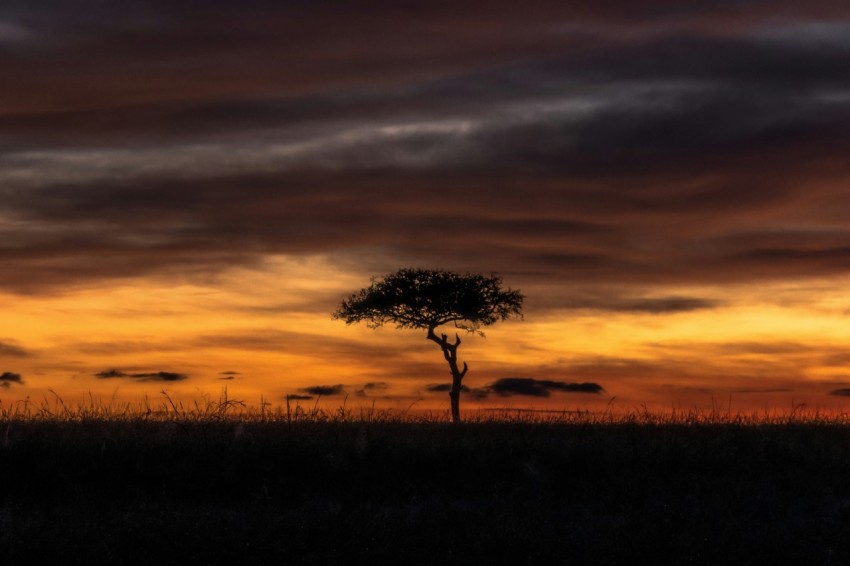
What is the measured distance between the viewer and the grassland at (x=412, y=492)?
→ 1945 centimetres

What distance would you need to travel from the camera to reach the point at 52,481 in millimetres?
24078

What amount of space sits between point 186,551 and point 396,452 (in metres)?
6.95

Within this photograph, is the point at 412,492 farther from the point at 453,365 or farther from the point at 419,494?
the point at 453,365

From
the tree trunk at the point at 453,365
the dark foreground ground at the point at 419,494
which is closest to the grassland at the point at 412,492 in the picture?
the dark foreground ground at the point at 419,494

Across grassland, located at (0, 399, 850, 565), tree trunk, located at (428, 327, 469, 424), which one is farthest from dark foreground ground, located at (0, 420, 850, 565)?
A: tree trunk, located at (428, 327, 469, 424)

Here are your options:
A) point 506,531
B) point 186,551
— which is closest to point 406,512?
point 506,531

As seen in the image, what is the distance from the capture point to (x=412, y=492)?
2406 centimetres

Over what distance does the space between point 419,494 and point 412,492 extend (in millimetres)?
254

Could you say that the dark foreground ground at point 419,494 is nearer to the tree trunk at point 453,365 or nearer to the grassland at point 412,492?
the grassland at point 412,492

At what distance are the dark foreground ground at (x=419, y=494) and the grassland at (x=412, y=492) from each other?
4 centimetres

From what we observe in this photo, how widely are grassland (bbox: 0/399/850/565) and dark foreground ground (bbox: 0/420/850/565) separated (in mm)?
43

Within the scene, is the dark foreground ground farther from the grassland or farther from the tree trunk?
the tree trunk

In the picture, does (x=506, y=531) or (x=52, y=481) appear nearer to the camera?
(x=506, y=531)

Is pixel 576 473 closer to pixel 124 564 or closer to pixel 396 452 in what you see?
pixel 396 452
